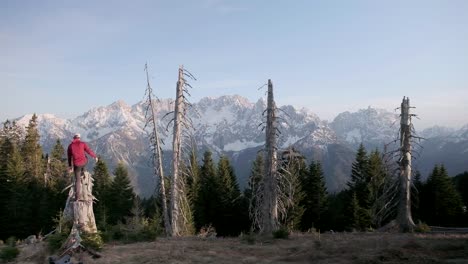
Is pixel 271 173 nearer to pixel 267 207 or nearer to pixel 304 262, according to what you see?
pixel 267 207

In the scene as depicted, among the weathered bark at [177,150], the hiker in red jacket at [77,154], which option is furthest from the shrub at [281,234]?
the hiker in red jacket at [77,154]

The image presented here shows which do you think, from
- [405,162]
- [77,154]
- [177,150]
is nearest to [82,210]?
[77,154]

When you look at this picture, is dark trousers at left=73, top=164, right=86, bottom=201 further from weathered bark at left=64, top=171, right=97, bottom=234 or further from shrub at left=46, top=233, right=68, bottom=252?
shrub at left=46, top=233, right=68, bottom=252

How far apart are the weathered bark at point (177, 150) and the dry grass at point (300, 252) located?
7.05m

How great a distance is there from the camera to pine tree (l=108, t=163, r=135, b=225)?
177 feet

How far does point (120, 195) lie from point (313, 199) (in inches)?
1025

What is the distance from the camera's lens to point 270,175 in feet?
69.3

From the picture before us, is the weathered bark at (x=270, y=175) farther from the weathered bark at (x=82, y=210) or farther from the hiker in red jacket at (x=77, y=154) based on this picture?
the hiker in red jacket at (x=77, y=154)

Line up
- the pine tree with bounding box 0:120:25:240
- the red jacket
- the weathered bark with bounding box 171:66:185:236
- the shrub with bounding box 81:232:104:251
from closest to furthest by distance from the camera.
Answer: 1. the shrub with bounding box 81:232:104:251
2. the red jacket
3. the weathered bark with bounding box 171:66:185:236
4. the pine tree with bounding box 0:120:25:240

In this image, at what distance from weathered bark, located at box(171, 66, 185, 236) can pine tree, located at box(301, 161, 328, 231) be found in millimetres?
30822

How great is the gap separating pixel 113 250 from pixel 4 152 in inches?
1972

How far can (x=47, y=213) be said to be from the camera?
50406 millimetres

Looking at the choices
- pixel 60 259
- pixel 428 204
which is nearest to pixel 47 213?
pixel 60 259

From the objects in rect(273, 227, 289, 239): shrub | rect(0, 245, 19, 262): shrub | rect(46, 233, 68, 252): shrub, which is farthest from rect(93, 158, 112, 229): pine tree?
rect(46, 233, 68, 252): shrub
